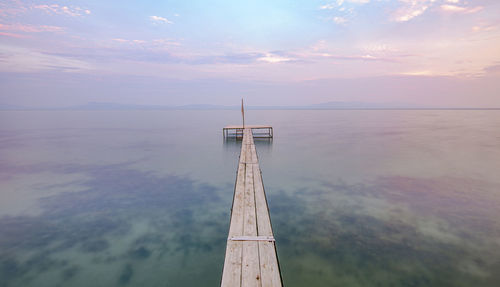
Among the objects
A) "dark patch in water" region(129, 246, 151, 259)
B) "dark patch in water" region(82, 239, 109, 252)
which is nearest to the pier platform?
"dark patch in water" region(82, 239, 109, 252)

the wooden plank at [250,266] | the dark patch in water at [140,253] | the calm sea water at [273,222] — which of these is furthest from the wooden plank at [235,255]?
the dark patch in water at [140,253]

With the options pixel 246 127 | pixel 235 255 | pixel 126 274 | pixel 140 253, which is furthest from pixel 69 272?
pixel 246 127

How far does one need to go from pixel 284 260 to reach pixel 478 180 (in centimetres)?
1815

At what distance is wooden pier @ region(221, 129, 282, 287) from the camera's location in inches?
199

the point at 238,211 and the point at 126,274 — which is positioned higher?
the point at 238,211

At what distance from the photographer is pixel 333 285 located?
7055 millimetres

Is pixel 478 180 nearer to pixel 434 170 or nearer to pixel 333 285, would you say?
pixel 434 170

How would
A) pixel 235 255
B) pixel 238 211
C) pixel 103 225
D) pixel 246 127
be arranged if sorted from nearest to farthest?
1. pixel 235 255
2. pixel 238 211
3. pixel 103 225
4. pixel 246 127

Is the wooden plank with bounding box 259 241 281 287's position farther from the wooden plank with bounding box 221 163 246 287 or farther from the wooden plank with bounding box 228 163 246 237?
the wooden plank with bounding box 228 163 246 237

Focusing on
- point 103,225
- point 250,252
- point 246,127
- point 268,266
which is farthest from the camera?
point 246,127

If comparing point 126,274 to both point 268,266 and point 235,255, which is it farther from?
point 268,266

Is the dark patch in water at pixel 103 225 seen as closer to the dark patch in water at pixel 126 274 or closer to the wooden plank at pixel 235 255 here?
the dark patch in water at pixel 126 274

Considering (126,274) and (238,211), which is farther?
(238,211)

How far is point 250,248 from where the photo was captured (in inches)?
239
